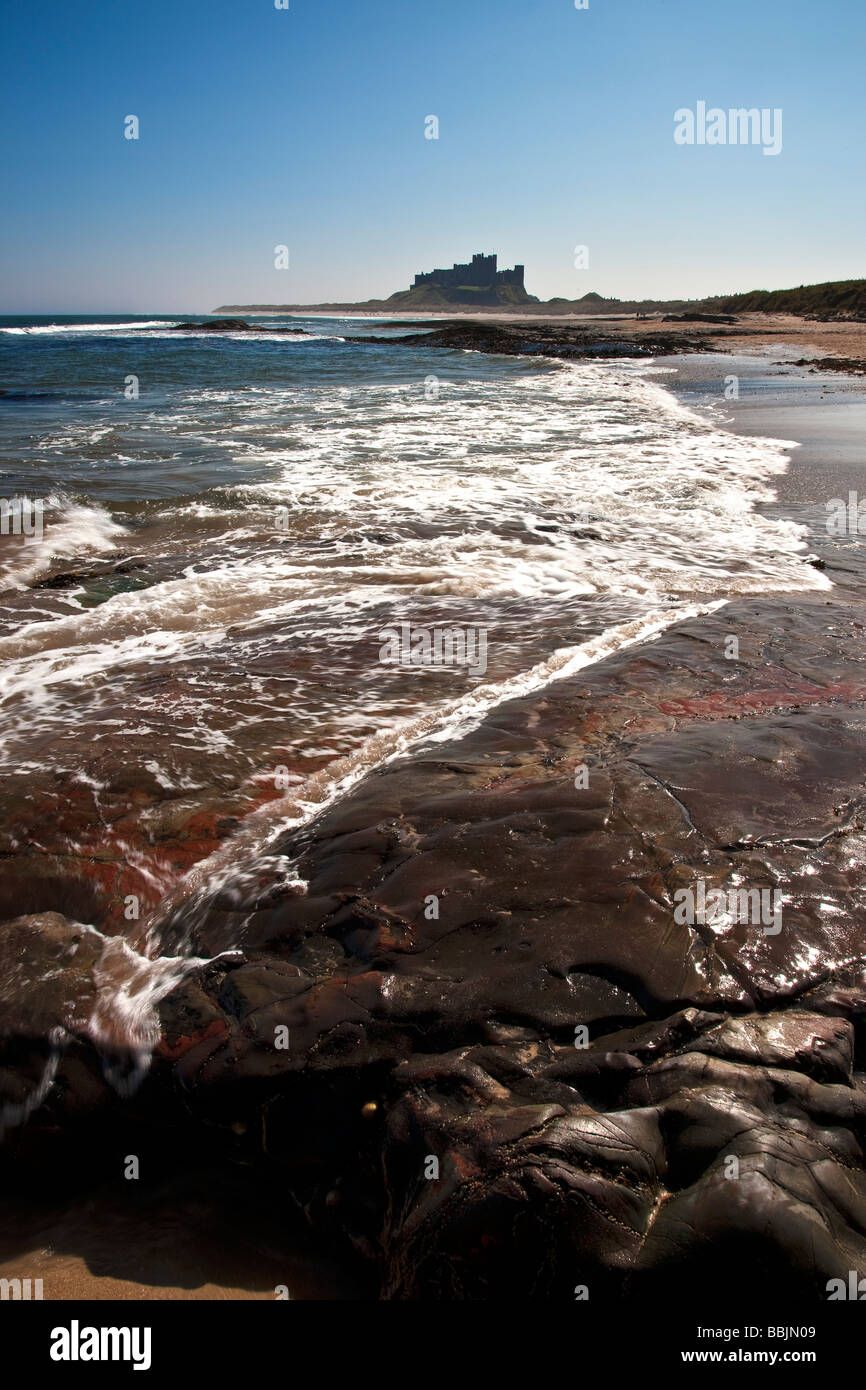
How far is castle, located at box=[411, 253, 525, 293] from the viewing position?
175 metres

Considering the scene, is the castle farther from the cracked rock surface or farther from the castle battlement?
the cracked rock surface

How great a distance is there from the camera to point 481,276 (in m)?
177

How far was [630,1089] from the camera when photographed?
1945mm

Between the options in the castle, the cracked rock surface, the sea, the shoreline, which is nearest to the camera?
the cracked rock surface

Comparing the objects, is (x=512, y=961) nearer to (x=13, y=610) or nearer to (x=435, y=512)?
(x=13, y=610)

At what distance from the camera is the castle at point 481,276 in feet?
575

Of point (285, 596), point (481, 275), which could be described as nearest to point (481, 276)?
point (481, 275)

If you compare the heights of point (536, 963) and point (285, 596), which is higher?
point (285, 596)

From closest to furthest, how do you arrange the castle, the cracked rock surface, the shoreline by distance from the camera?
the cracked rock surface < the shoreline < the castle

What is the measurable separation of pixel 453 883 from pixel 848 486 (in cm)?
927

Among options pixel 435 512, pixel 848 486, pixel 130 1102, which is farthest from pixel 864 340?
pixel 130 1102

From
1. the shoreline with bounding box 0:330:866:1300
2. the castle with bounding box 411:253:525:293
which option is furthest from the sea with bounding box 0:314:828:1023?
the castle with bounding box 411:253:525:293

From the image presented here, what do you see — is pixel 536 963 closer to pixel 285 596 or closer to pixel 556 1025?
pixel 556 1025

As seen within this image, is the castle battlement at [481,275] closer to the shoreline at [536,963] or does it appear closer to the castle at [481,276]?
the castle at [481,276]
